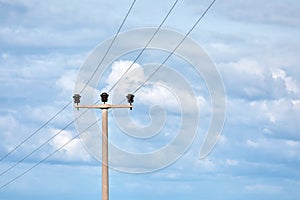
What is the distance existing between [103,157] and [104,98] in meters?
4.06

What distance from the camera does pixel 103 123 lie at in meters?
48.4

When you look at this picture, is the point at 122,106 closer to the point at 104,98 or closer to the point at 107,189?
the point at 104,98

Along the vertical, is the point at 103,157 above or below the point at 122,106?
below

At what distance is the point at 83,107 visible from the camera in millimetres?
49844

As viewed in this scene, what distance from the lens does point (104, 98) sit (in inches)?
1908

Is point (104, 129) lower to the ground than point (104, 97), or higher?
lower

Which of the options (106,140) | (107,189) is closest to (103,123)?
(106,140)

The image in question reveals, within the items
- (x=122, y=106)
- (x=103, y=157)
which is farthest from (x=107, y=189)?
(x=122, y=106)

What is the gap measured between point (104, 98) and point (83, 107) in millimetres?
2161

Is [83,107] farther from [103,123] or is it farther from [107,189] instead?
[107,189]

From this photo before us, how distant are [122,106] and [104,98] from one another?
1570mm

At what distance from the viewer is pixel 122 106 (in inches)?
1943

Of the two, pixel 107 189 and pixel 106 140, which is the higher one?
pixel 106 140

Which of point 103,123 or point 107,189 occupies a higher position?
point 103,123
